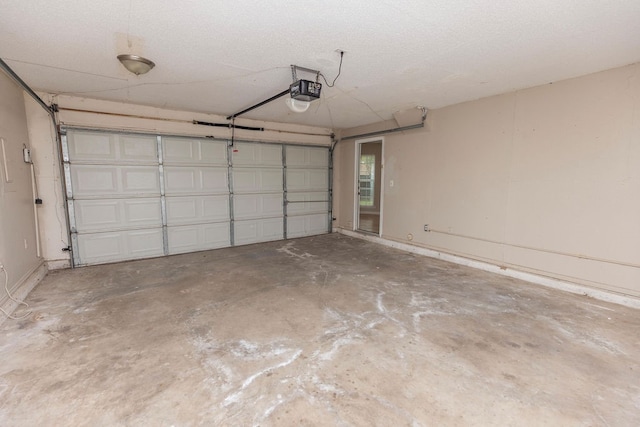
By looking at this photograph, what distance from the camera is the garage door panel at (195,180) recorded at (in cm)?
498

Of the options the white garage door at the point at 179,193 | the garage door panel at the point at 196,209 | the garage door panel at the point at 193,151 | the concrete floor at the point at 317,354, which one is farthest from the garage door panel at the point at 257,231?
the concrete floor at the point at 317,354

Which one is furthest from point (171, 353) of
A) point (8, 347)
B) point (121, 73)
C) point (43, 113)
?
point (43, 113)

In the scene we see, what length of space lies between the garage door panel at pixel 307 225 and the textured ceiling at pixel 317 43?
311cm

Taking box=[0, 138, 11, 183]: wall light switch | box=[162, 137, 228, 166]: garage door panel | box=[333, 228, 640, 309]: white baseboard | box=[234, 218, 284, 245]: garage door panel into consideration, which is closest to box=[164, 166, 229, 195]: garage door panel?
box=[162, 137, 228, 166]: garage door panel

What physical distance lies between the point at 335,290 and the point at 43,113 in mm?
4515

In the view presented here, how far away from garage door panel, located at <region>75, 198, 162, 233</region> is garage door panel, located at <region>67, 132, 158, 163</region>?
2.06 ft

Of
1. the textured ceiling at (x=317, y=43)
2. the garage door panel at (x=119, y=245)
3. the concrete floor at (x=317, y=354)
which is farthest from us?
the garage door panel at (x=119, y=245)

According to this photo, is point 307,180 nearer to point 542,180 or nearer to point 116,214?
point 116,214

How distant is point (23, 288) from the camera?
3199 millimetres

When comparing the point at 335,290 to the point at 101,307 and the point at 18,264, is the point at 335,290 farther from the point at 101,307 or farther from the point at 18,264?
the point at 18,264

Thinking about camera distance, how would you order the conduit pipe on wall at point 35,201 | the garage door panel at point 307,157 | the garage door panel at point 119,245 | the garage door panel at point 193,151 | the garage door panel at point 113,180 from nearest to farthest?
1. the conduit pipe on wall at point 35,201
2. the garage door panel at point 113,180
3. the garage door panel at point 119,245
4. the garage door panel at point 193,151
5. the garage door panel at point 307,157

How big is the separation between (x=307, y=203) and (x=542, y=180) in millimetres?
4223

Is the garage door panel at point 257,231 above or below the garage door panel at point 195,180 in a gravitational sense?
below

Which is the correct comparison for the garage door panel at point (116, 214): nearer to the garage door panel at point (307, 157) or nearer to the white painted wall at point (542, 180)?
the garage door panel at point (307, 157)
